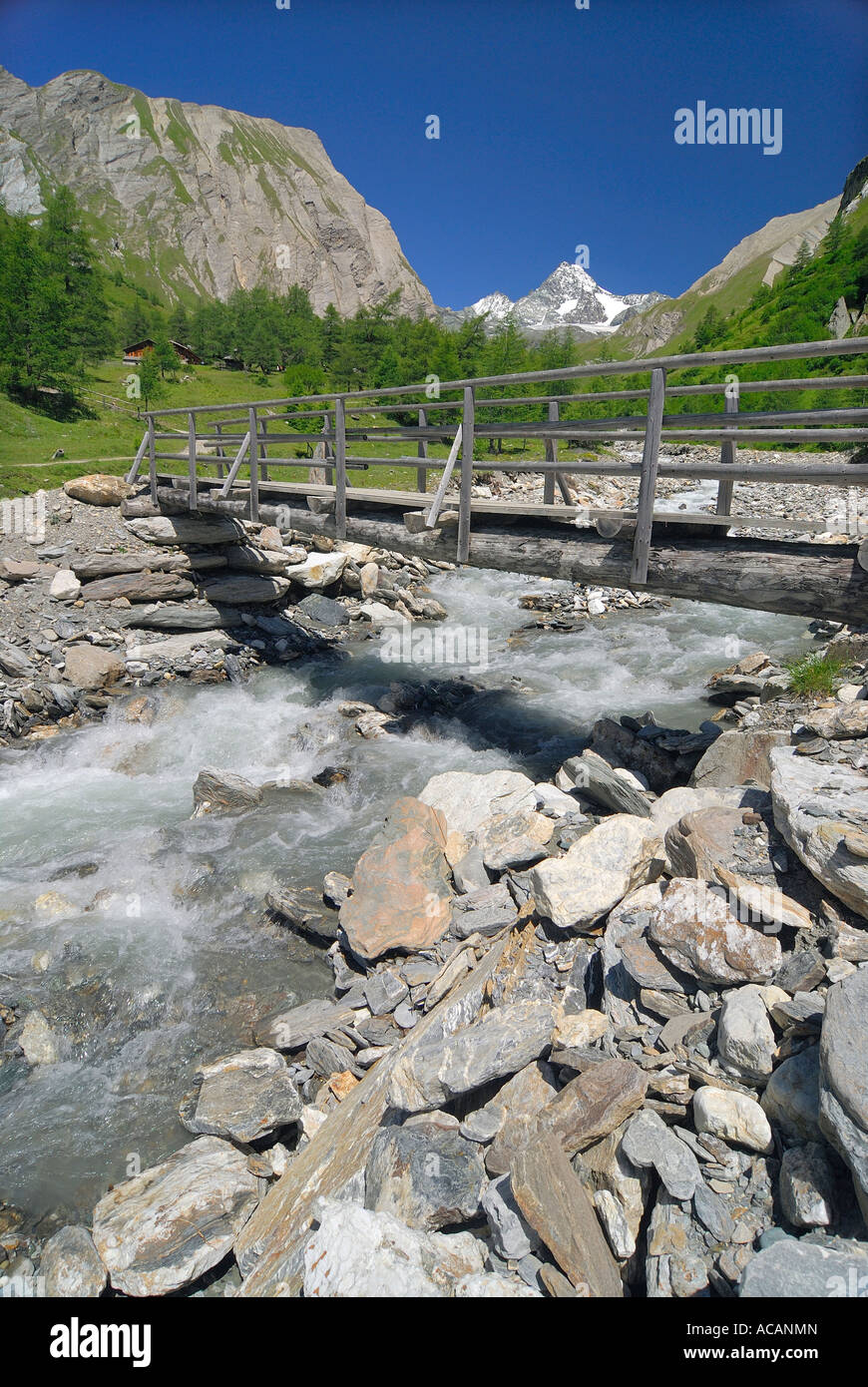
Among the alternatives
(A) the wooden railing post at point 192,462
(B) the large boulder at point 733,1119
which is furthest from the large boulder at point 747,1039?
(A) the wooden railing post at point 192,462

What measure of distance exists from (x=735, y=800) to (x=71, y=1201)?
19.1 feet

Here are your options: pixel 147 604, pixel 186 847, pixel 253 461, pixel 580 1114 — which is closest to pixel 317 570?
pixel 147 604

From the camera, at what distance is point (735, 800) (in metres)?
5.95

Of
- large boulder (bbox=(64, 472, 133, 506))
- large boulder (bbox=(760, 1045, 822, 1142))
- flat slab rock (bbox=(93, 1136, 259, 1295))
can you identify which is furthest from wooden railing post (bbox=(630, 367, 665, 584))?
large boulder (bbox=(64, 472, 133, 506))

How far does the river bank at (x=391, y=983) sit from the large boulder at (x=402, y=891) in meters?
0.03

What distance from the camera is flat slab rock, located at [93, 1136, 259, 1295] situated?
3.76 metres

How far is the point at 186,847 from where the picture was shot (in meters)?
8.21

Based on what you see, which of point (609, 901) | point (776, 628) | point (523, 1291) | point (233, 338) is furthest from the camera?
point (233, 338)

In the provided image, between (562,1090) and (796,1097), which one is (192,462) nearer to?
(562,1090)

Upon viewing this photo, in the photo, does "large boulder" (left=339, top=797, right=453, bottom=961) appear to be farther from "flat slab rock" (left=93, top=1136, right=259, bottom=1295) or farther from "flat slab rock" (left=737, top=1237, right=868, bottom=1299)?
"flat slab rock" (left=737, top=1237, right=868, bottom=1299)

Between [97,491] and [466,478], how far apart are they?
12.6 meters

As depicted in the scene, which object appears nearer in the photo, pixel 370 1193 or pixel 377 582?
pixel 370 1193
